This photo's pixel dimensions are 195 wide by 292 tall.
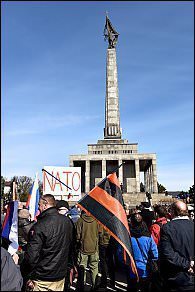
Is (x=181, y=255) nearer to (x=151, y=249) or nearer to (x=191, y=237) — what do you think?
(x=191, y=237)

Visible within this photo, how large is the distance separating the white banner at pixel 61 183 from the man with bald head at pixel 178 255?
247 inches

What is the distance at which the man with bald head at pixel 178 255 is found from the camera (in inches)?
130

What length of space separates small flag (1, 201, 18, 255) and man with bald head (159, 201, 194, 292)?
2.07 meters

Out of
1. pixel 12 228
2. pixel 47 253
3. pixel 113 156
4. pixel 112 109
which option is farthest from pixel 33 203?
pixel 112 109

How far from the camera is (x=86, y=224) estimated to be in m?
6.05

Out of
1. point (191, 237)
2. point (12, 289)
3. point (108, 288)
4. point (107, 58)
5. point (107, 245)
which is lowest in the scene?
point (108, 288)

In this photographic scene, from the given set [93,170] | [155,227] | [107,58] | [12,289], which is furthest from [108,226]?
[107,58]

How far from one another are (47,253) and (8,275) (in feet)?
3.35

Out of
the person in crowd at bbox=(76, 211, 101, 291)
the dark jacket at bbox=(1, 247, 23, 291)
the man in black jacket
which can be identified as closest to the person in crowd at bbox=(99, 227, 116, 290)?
the person in crowd at bbox=(76, 211, 101, 291)

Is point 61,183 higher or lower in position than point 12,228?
higher

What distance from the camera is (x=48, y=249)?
11.6 ft

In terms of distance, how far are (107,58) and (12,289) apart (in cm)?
4047

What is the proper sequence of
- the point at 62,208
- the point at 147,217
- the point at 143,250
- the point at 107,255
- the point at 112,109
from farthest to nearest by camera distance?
the point at 112,109 → the point at 107,255 → the point at 147,217 → the point at 62,208 → the point at 143,250

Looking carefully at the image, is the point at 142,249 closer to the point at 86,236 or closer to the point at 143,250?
the point at 143,250
